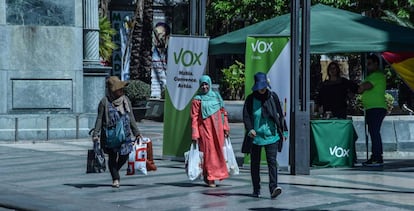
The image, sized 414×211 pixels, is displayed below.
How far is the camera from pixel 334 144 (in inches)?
621

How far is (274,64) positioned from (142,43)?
2638 centimetres

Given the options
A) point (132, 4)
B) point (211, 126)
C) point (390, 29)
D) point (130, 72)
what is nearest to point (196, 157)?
point (211, 126)

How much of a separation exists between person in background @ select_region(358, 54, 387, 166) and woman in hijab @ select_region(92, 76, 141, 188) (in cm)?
469

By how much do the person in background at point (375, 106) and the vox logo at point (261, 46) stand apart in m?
2.07

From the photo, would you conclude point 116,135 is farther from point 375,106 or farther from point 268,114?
point 375,106

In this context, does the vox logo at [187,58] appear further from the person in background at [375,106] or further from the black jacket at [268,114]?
the black jacket at [268,114]

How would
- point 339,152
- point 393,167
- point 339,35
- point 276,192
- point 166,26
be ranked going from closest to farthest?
point 276,192 < point 339,35 < point 339,152 < point 393,167 < point 166,26

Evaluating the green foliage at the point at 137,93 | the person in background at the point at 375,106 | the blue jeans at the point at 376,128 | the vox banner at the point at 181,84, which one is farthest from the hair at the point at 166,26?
the blue jeans at the point at 376,128

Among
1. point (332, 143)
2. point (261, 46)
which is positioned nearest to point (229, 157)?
point (261, 46)

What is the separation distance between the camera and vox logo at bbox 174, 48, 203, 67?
16109 millimetres

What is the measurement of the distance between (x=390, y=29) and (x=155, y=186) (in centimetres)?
526

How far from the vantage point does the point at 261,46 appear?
15.0 metres

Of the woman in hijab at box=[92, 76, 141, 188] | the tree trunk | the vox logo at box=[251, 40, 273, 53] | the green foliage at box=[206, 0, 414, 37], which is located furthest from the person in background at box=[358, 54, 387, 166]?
the tree trunk

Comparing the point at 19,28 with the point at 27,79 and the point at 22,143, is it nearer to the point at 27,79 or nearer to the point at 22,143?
the point at 27,79
